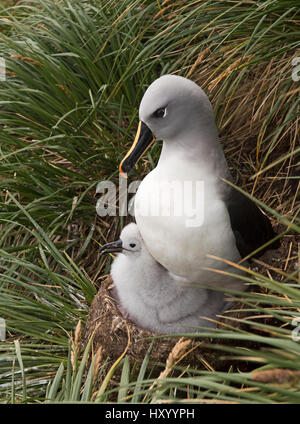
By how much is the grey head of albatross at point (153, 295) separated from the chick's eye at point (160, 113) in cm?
60

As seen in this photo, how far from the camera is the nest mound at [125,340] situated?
7.34ft

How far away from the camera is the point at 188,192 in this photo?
2.10 metres

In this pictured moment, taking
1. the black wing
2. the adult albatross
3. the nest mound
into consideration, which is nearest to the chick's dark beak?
the nest mound

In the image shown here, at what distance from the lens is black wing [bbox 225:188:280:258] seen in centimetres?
213

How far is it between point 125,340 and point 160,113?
0.90 m

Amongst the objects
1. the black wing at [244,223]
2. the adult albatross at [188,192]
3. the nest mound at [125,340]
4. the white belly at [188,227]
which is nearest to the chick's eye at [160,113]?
the adult albatross at [188,192]

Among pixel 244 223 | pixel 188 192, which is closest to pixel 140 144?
pixel 188 192

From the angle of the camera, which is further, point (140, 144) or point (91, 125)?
point (91, 125)

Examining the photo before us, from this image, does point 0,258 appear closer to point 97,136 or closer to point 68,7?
point 97,136

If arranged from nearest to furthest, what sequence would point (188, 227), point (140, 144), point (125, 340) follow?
point (188, 227) < point (140, 144) < point (125, 340)

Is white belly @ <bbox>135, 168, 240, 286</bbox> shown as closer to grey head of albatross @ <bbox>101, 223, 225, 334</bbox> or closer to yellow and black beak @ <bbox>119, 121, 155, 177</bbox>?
yellow and black beak @ <bbox>119, 121, 155, 177</bbox>

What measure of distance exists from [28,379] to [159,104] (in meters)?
1.28

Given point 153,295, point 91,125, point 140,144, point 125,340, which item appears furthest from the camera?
point 91,125

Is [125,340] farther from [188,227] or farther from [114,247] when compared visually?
[188,227]
